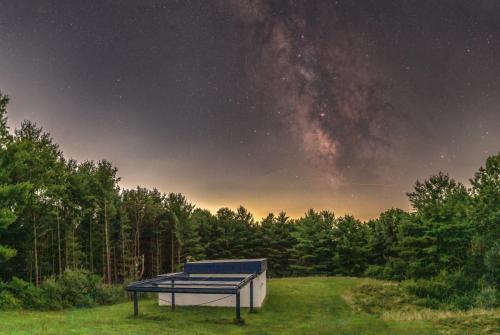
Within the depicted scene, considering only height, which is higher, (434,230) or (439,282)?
(434,230)

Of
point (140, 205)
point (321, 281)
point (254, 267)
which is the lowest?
point (321, 281)

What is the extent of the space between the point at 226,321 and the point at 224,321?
12 cm

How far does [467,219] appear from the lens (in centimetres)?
4456

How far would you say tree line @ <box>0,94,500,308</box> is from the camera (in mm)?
37781

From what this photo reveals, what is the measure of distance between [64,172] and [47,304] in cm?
1793

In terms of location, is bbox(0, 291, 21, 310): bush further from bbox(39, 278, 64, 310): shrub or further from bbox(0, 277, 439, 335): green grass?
bbox(0, 277, 439, 335): green grass

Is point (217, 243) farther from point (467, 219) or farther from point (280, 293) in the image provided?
point (467, 219)

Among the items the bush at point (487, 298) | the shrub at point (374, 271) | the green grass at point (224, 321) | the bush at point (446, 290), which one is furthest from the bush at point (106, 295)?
the shrub at point (374, 271)

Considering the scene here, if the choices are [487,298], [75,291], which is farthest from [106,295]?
[487,298]

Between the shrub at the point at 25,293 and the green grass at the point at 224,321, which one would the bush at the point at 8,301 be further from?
the green grass at the point at 224,321

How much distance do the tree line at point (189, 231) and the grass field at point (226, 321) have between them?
12.0 meters

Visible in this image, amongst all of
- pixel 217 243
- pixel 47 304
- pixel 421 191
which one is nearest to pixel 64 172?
pixel 47 304

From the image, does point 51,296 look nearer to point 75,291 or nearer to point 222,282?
point 75,291

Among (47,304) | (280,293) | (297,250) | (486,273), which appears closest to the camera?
(47,304)
